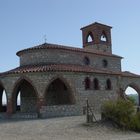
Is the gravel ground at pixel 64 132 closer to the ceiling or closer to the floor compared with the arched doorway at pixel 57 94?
closer to the floor

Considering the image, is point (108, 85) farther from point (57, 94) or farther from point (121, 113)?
point (121, 113)

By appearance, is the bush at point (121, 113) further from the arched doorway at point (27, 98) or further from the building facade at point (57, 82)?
the arched doorway at point (27, 98)

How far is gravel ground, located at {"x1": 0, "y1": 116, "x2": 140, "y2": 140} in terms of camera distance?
1606 cm

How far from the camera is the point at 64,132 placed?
17188mm

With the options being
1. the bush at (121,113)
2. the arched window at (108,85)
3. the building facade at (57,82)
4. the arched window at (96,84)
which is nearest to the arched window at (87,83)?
the building facade at (57,82)

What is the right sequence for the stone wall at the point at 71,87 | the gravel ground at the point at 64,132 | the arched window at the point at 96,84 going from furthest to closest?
the arched window at the point at 96,84, the stone wall at the point at 71,87, the gravel ground at the point at 64,132

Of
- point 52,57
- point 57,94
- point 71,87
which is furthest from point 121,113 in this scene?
point 52,57

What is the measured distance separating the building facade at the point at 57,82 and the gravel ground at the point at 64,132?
5903 mm

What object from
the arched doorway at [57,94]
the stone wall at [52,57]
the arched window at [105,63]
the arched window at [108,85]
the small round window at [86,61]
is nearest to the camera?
the stone wall at [52,57]

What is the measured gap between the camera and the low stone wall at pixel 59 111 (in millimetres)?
25031

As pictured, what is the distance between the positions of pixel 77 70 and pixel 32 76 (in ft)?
13.7

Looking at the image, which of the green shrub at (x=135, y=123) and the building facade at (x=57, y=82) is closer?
the green shrub at (x=135, y=123)

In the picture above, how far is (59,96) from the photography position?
29.2m

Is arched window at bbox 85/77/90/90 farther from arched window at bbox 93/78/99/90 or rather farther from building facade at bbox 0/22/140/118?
arched window at bbox 93/78/99/90
